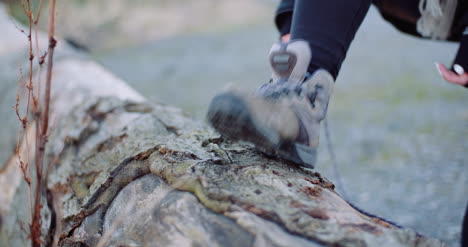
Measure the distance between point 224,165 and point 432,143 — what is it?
2.07 meters

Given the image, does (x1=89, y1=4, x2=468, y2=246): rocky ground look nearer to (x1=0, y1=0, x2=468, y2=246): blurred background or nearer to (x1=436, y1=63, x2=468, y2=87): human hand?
(x1=0, y1=0, x2=468, y2=246): blurred background

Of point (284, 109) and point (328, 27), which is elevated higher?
point (328, 27)

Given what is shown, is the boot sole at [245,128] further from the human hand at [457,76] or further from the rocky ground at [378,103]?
the human hand at [457,76]

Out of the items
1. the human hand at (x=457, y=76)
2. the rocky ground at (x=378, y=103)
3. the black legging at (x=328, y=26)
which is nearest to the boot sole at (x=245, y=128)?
the rocky ground at (x=378, y=103)

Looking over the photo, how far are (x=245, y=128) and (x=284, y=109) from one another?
106mm

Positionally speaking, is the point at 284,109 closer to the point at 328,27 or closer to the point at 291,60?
the point at 291,60

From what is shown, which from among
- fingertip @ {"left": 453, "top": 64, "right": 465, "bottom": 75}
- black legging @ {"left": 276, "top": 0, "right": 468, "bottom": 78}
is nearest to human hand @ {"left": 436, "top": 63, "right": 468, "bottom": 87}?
fingertip @ {"left": 453, "top": 64, "right": 465, "bottom": 75}

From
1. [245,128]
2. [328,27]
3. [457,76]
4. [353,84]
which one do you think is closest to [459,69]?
[457,76]

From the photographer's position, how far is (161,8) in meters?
7.55

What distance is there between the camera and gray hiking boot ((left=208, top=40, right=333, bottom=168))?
2.93ft

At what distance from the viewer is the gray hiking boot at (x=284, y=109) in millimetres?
894

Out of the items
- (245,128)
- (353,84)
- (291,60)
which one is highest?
(291,60)

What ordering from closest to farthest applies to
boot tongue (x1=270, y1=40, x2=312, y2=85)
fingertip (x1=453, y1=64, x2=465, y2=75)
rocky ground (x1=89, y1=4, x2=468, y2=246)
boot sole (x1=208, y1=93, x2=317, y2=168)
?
1. boot sole (x1=208, y1=93, x2=317, y2=168)
2. boot tongue (x1=270, y1=40, x2=312, y2=85)
3. fingertip (x1=453, y1=64, x2=465, y2=75)
4. rocky ground (x1=89, y1=4, x2=468, y2=246)

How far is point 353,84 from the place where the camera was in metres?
4.12
